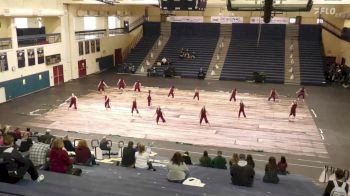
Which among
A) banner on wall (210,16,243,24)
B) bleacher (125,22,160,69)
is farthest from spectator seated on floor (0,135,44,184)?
banner on wall (210,16,243,24)

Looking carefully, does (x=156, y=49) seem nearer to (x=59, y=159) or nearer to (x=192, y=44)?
(x=192, y=44)

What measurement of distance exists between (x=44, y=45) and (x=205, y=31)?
17.1m

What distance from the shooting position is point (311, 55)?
108 ft

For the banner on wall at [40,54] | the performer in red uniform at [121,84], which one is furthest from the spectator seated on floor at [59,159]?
the banner on wall at [40,54]

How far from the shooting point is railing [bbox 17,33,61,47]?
80.0ft

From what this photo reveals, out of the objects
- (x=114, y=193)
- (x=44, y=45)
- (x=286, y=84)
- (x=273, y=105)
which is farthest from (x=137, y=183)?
(x=286, y=84)

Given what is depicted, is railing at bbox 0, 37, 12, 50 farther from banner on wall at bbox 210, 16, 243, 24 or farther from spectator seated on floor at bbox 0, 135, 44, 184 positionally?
banner on wall at bbox 210, 16, 243, 24

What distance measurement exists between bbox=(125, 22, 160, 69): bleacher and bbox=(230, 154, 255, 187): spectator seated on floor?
26.4 meters

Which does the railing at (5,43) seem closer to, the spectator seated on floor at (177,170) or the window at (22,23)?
the window at (22,23)

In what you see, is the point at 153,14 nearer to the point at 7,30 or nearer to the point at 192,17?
the point at 192,17

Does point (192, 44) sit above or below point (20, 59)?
above

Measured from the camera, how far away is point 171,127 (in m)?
17.5

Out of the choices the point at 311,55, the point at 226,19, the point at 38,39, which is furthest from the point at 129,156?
the point at 226,19

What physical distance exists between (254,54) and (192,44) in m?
6.10
